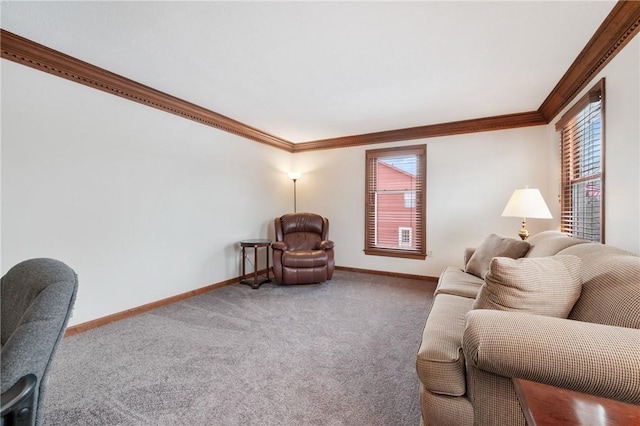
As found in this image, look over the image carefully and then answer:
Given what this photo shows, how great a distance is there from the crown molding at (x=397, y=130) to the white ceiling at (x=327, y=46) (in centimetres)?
9

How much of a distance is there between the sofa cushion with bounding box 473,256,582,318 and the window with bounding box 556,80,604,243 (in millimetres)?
1531

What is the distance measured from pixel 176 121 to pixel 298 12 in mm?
2275

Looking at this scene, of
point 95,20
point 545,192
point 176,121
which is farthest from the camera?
point 545,192

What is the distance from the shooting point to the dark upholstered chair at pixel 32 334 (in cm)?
77

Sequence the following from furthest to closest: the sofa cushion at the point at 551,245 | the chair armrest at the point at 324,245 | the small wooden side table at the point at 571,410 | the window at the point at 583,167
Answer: the chair armrest at the point at 324,245 < the window at the point at 583,167 < the sofa cushion at the point at 551,245 < the small wooden side table at the point at 571,410

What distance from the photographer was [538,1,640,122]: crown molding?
1.82m

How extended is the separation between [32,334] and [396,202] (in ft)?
14.7

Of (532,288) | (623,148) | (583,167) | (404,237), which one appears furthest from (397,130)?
(532,288)

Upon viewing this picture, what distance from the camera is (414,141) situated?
4.51 metres

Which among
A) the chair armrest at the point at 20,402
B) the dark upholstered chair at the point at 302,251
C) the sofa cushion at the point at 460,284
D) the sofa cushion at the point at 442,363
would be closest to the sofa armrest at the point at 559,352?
the sofa cushion at the point at 442,363

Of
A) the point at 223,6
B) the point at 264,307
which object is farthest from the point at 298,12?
the point at 264,307

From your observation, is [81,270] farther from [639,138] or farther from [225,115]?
[639,138]

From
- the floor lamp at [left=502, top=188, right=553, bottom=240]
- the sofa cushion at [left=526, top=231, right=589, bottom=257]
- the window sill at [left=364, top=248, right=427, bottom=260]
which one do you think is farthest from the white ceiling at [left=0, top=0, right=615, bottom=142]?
the window sill at [left=364, top=248, right=427, bottom=260]

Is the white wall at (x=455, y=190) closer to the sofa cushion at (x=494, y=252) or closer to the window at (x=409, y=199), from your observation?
the window at (x=409, y=199)
